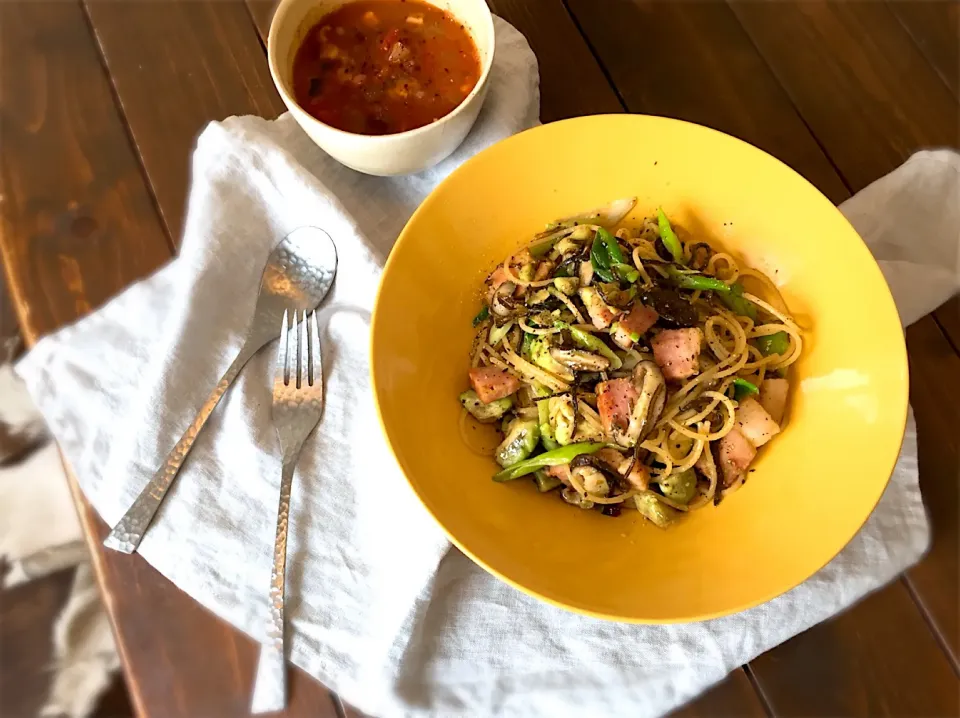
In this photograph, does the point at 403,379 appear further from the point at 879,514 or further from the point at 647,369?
the point at 879,514

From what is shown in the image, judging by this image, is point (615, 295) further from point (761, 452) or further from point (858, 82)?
point (858, 82)

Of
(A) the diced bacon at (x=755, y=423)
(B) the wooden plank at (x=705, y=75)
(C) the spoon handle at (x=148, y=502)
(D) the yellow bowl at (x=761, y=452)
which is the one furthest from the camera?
(B) the wooden plank at (x=705, y=75)

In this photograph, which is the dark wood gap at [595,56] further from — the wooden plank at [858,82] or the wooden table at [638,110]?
the wooden plank at [858,82]

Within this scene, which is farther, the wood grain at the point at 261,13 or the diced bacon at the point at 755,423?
the wood grain at the point at 261,13

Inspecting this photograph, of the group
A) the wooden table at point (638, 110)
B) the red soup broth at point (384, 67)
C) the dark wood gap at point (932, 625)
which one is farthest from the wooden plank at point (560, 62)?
the dark wood gap at point (932, 625)

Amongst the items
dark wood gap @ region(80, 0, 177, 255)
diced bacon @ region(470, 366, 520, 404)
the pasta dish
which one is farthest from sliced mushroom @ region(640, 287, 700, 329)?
dark wood gap @ region(80, 0, 177, 255)

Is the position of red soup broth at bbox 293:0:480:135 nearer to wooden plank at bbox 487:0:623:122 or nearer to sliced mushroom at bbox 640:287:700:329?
wooden plank at bbox 487:0:623:122
